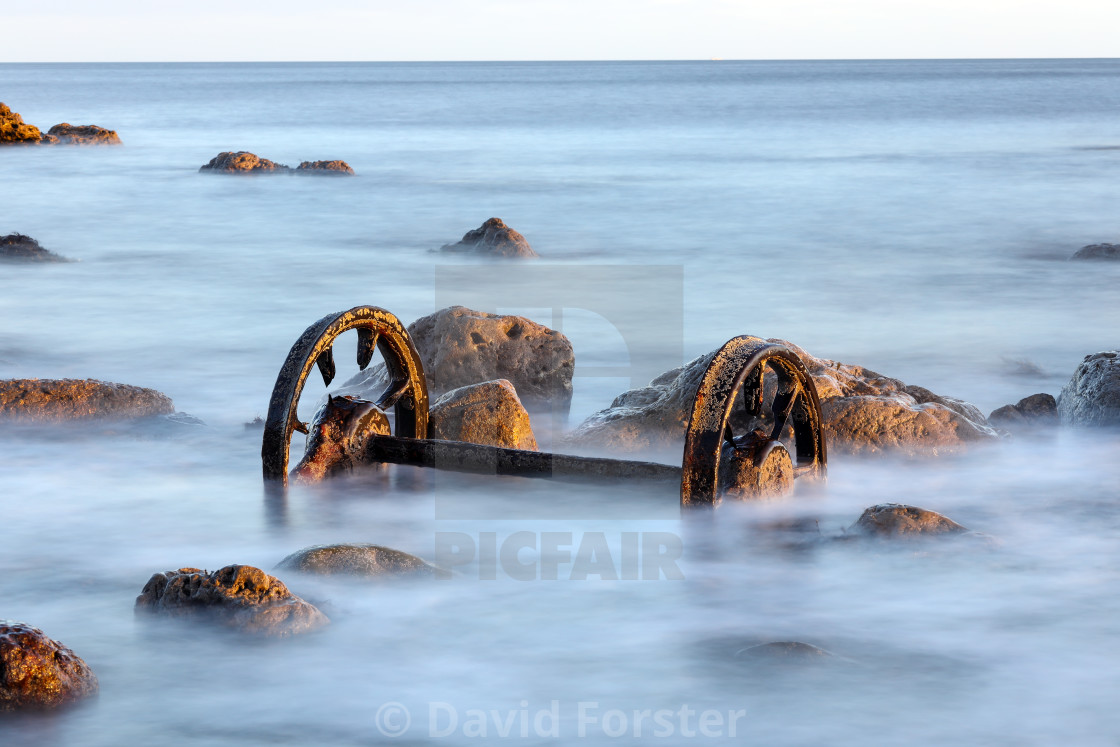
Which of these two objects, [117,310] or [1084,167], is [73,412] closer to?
[117,310]

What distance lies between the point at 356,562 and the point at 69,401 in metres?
2.97

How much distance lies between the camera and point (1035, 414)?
22.3 ft

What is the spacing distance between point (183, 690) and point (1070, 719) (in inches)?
98.3

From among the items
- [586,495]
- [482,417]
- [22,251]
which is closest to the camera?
[586,495]

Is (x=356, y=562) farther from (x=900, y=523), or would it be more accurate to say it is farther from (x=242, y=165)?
(x=242, y=165)

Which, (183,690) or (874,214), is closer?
(183,690)

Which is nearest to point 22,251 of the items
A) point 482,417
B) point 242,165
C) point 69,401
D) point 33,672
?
point 69,401

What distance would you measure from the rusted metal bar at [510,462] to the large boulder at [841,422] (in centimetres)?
138

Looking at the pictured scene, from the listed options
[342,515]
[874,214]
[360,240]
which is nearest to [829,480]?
[342,515]

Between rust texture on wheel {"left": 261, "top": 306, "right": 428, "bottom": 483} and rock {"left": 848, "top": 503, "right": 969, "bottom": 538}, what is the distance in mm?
1851

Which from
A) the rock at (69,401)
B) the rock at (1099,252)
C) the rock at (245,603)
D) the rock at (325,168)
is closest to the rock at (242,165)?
the rock at (325,168)

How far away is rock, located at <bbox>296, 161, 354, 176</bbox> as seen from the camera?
25281 mm

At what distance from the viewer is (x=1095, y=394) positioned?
257 inches

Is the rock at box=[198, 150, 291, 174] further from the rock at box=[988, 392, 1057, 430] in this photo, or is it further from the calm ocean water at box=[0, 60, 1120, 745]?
the rock at box=[988, 392, 1057, 430]
